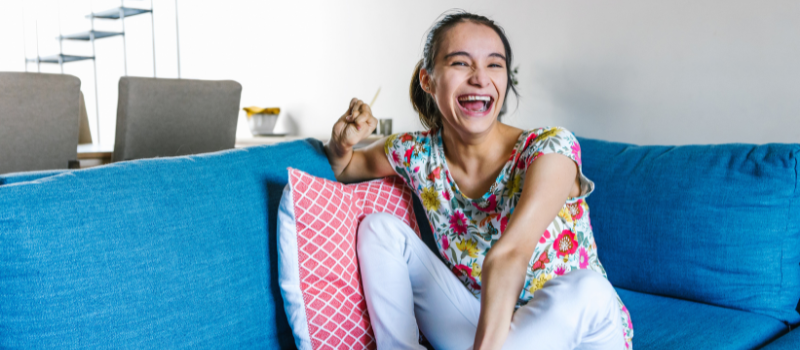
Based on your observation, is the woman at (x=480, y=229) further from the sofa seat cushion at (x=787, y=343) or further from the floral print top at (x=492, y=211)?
the sofa seat cushion at (x=787, y=343)

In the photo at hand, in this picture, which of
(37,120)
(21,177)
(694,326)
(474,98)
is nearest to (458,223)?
(474,98)

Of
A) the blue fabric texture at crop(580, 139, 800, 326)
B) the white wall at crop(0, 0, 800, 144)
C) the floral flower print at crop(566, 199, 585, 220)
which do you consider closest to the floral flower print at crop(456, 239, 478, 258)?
the floral flower print at crop(566, 199, 585, 220)

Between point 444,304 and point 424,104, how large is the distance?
0.52 meters

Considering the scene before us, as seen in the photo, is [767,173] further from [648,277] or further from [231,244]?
[231,244]

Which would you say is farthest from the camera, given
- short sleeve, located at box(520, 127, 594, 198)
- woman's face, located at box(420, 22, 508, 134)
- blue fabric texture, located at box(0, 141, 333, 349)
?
woman's face, located at box(420, 22, 508, 134)

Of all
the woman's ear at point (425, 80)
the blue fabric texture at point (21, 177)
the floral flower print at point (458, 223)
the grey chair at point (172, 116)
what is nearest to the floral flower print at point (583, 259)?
the floral flower print at point (458, 223)

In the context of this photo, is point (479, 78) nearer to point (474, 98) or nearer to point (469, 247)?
point (474, 98)

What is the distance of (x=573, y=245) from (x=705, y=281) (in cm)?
40

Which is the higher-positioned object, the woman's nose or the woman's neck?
the woman's nose

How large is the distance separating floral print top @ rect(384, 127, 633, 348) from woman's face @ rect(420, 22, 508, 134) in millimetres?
101

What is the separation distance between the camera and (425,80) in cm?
135

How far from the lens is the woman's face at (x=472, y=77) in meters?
1.21

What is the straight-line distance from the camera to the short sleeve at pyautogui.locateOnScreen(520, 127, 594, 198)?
3.62ft

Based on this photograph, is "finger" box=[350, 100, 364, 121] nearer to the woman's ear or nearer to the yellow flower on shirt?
the woman's ear
